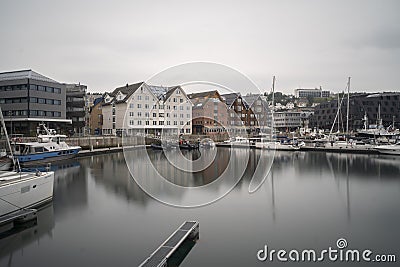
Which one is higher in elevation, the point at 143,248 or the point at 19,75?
the point at 19,75

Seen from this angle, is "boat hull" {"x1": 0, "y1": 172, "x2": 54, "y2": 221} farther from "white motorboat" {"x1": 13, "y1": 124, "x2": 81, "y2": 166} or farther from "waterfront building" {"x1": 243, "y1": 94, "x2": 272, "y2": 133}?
A: "waterfront building" {"x1": 243, "y1": 94, "x2": 272, "y2": 133}

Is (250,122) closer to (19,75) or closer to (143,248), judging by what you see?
(19,75)

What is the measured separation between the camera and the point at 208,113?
1265 inches

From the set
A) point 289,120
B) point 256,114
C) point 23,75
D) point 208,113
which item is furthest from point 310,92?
point 23,75

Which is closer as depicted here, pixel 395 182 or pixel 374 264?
pixel 374 264

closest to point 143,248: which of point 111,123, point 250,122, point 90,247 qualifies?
point 90,247

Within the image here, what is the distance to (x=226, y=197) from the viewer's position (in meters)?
11.4

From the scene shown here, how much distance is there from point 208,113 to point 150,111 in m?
5.75

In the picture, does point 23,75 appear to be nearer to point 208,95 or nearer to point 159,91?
point 159,91

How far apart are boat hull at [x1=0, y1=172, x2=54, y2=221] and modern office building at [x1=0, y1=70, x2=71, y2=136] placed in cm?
1905

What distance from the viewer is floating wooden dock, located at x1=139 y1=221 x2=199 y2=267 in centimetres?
563

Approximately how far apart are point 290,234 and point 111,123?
97.8 ft

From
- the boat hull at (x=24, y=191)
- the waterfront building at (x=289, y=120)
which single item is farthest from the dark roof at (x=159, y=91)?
the waterfront building at (x=289, y=120)

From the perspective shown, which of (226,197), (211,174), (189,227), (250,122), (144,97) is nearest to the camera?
(189,227)
